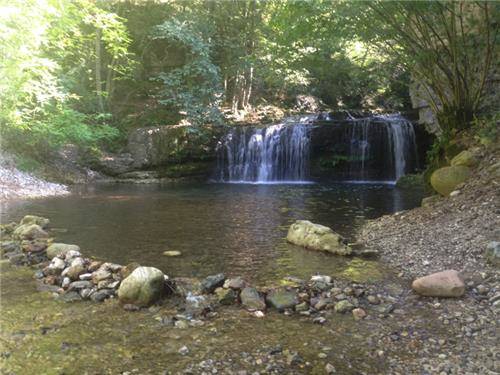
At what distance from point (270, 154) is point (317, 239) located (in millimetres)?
11441

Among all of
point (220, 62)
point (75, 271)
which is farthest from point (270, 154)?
point (75, 271)

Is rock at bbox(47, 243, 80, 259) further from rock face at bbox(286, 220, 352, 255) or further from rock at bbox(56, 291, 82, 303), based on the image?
rock face at bbox(286, 220, 352, 255)

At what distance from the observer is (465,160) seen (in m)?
7.95

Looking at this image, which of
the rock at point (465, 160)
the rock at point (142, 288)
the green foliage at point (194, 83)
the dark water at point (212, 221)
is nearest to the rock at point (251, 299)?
the dark water at point (212, 221)

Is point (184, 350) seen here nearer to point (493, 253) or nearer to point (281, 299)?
point (281, 299)

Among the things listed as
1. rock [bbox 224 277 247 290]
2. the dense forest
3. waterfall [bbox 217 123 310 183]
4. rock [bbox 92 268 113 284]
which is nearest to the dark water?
rock [bbox 224 277 247 290]

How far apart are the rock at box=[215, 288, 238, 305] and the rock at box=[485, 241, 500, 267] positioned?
111 inches

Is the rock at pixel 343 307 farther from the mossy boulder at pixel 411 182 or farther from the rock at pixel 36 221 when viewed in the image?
the mossy boulder at pixel 411 182

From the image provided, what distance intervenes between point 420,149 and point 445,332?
14.8 m

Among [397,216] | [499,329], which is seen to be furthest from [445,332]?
[397,216]

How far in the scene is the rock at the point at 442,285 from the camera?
168 inches

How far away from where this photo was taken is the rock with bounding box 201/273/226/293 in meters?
4.71

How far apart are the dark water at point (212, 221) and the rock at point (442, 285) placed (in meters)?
0.90

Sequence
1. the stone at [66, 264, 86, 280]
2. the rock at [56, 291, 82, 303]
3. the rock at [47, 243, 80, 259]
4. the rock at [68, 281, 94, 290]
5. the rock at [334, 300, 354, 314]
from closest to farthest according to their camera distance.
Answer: the rock at [334, 300, 354, 314] < the rock at [56, 291, 82, 303] < the rock at [68, 281, 94, 290] < the stone at [66, 264, 86, 280] < the rock at [47, 243, 80, 259]
